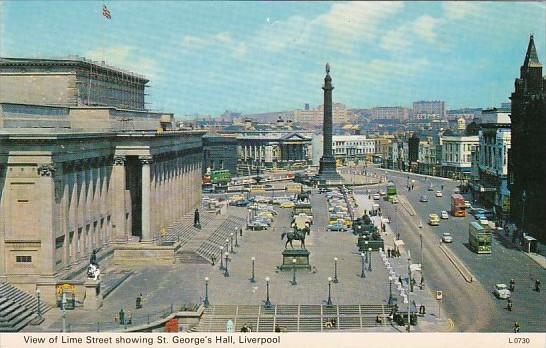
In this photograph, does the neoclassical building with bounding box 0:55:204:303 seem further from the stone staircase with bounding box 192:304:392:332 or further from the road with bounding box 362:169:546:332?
the road with bounding box 362:169:546:332

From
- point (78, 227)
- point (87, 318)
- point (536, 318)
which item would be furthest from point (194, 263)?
point (536, 318)

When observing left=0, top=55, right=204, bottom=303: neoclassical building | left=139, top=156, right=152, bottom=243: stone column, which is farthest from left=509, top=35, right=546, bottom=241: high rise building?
left=139, top=156, right=152, bottom=243: stone column

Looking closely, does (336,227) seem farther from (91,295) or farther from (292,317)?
(91,295)

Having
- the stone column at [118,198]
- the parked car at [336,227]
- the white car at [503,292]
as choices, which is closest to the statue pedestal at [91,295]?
the stone column at [118,198]

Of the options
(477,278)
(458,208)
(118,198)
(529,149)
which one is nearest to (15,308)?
(118,198)

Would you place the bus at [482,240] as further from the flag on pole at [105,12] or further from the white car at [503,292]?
the flag on pole at [105,12]

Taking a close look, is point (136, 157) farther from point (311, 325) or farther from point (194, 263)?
point (311, 325)
